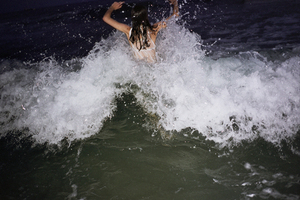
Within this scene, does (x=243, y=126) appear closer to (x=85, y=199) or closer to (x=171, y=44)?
(x=85, y=199)

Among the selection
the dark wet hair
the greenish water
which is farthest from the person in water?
the greenish water

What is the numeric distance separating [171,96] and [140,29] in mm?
1565

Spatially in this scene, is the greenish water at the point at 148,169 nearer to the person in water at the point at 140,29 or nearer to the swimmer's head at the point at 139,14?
the person in water at the point at 140,29

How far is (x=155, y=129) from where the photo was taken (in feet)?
9.73

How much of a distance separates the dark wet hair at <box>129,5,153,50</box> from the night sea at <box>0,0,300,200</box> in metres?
0.58

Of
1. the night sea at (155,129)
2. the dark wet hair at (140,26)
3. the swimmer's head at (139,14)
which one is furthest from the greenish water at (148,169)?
the swimmer's head at (139,14)

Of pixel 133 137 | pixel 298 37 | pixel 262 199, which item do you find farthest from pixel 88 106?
pixel 298 37

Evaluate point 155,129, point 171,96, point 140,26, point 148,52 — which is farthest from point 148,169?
point 140,26

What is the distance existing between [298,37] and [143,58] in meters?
6.37

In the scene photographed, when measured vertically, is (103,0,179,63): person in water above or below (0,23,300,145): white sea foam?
above

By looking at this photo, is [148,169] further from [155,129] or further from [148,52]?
[148,52]

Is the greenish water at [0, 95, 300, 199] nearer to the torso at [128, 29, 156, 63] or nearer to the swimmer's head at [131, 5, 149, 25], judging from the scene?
the torso at [128, 29, 156, 63]

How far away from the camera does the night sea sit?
6.88 ft

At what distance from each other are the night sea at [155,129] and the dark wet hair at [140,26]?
577 mm
